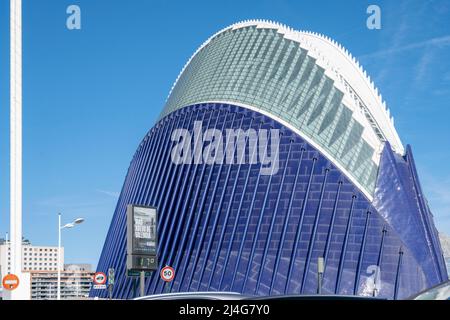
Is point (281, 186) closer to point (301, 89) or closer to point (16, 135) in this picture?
point (301, 89)

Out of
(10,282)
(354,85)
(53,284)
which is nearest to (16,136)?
(10,282)

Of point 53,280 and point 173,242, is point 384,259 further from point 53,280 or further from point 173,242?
point 53,280

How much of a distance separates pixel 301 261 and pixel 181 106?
58.8 feet

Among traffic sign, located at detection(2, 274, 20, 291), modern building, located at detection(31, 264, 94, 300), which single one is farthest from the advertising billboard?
modern building, located at detection(31, 264, 94, 300)

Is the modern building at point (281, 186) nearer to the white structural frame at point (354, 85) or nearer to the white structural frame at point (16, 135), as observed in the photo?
the white structural frame at point (354, 85)

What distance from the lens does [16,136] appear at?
19.5 meters

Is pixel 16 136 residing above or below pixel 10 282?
above

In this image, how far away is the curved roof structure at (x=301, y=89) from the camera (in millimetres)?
43156

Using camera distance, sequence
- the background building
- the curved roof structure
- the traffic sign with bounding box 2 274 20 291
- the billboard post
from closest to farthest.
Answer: the traffic sign with bounding box 2 274 20 291, the billboard post, the curved roof structure, the background building

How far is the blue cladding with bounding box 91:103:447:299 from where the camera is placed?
37.3 meters

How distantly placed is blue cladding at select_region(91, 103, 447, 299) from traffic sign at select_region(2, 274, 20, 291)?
20.2 meters

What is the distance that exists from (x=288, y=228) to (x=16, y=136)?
22.2 m

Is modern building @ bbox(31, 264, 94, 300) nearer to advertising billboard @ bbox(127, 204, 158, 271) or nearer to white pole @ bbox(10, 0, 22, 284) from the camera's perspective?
advertising billboard @ bbox(127, 204, 158, 271)

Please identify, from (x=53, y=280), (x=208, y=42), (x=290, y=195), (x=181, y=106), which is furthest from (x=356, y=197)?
(x=53, y=280)
